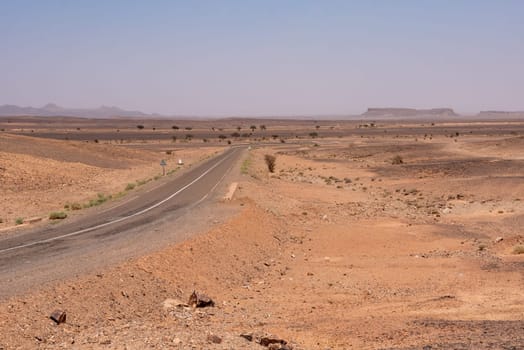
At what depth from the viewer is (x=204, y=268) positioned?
61.4ft

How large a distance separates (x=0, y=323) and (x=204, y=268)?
7.73 metres

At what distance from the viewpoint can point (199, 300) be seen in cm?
1496

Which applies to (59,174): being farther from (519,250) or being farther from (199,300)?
(199,300)

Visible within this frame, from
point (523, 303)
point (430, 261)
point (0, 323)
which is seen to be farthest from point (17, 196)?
point (523, 303)

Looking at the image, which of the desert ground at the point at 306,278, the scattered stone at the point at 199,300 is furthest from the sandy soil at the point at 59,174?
the scattered stone at the point at 199,300

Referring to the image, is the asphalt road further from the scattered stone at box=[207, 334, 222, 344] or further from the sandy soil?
the scattered stone at box=[207, 334, 222, 344]

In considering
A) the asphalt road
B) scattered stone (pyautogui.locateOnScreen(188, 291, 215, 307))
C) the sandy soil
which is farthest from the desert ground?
the asphalt road

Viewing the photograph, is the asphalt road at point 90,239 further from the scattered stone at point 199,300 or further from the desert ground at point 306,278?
the scattered stone at point 199,300

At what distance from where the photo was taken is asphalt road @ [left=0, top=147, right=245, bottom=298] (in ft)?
52.9

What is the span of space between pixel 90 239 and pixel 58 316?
970 centimetres

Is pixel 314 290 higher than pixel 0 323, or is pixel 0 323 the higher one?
pixel 0 323

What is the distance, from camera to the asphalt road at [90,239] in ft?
52.9

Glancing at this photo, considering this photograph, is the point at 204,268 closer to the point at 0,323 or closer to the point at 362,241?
the point at 0,323

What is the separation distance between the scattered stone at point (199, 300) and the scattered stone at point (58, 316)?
331 cm
